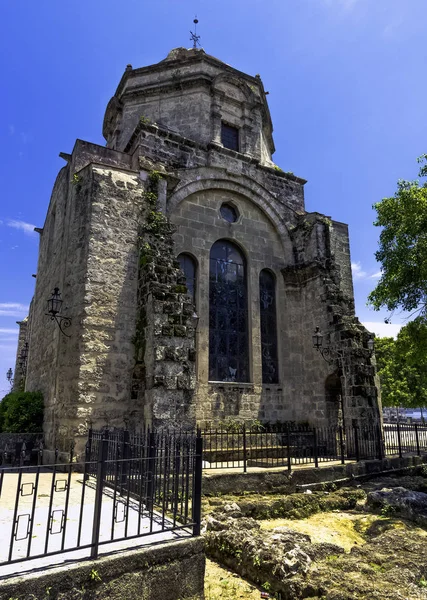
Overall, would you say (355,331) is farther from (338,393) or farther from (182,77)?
(182,77)

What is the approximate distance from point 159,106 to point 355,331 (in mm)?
10953

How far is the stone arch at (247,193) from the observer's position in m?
13.1

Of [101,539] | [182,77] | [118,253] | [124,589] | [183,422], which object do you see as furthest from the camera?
[182,77]

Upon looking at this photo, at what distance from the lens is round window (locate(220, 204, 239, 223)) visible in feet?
46.1

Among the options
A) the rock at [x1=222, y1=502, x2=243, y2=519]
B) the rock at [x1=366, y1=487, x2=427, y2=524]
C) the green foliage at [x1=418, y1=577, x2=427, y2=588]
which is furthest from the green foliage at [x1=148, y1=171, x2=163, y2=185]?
the green foliage at [x1=418, y1=577, x2=427, y2=588]

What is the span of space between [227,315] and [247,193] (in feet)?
15.1

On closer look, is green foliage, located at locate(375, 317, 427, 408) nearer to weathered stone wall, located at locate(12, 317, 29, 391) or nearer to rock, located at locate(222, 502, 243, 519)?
weathered stone wall, located at locate(12, 317, 29, 391)

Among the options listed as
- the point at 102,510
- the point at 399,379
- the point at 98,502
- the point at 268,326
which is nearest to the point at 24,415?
the point at 102,510

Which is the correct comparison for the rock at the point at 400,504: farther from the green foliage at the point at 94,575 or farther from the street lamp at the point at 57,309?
the street lamp at the point at 57,309

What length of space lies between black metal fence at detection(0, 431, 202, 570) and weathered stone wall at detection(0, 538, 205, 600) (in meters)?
0.18

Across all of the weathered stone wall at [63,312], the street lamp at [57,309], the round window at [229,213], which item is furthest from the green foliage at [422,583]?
the round window at [229,213]

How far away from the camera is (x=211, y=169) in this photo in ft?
45.3

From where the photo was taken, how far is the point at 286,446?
37.8ft

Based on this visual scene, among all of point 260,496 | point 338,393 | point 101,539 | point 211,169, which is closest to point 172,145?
point 211,169
